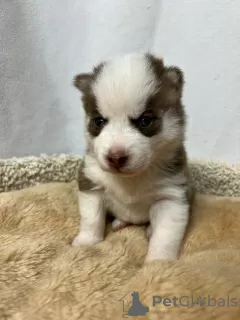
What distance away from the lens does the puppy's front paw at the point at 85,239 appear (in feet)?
7.09

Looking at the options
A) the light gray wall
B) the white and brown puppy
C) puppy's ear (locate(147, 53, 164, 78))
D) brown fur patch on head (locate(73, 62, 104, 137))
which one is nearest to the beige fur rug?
the white and brown puppy

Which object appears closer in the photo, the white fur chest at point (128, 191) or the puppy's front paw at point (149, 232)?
the white fur chest at point (128, 191)

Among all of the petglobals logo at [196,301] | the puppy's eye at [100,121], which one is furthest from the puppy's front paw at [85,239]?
the petglobals logo at [196,301]

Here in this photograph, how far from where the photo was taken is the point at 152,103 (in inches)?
75.8

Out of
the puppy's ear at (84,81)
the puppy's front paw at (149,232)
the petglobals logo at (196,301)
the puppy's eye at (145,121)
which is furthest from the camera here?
the puppy's front paw at (149,232)

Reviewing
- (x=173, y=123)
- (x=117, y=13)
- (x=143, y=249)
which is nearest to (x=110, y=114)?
(x=173, y=123)

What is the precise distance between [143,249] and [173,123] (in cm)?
66

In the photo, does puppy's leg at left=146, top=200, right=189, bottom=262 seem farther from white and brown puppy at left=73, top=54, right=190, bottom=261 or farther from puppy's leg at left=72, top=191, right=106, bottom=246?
puppy's leg at left=72, top=191, right=106, bottom=246

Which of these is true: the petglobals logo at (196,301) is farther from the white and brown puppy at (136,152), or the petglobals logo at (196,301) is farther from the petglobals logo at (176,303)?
the white and brown puppy at (136,152)

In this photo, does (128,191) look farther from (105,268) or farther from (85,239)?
(105,268)

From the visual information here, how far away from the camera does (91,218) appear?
7.23ft

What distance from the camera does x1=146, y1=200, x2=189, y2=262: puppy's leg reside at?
2.03m

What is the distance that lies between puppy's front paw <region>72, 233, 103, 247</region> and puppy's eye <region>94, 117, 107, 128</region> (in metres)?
0.61

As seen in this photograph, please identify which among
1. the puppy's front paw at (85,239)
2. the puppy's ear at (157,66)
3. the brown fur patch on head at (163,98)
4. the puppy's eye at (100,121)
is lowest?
the puppy's front paw at (85,239)
